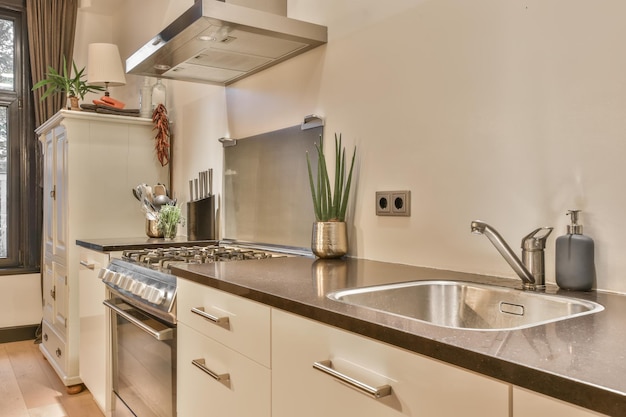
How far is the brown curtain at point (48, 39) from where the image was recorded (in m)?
4.13

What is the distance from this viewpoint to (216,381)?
1.43 meters

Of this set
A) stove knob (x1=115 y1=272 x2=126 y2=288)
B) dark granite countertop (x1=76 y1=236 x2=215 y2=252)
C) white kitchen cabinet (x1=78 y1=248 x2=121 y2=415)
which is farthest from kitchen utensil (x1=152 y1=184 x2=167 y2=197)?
stove knob (x1=115 y1=272 x2=126 y2=288)

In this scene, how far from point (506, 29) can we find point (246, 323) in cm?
104

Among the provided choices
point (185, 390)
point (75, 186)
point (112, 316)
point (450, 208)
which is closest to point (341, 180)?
point (450, 208)

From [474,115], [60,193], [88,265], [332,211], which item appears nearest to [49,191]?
[60,193]

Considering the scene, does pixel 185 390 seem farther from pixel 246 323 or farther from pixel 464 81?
pixel 464 81

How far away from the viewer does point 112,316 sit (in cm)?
234

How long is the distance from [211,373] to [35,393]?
2.08m

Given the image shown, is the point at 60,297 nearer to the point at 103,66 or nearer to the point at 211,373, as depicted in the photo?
the point at 103,66

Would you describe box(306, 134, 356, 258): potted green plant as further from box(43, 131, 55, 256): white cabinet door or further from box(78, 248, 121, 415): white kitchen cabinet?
box(43, 131, 55, 256): white cabinet door

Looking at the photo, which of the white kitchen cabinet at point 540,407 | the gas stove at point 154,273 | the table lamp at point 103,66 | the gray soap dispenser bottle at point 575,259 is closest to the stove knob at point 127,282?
the gas stove at point 154,273

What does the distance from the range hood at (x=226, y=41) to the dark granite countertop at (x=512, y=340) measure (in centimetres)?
96

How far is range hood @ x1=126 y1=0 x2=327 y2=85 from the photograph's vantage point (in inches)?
71.5

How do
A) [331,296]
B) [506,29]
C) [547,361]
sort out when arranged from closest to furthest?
1. [547,361]
2. [331,296]
3. [506,29]
